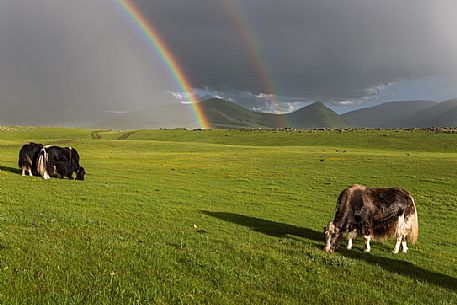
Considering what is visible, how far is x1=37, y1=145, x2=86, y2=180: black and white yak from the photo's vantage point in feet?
93.7

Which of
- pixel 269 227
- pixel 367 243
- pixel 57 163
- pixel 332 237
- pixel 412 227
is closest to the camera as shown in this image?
pixel 332 237

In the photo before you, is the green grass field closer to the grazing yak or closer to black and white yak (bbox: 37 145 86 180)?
the grazing yak

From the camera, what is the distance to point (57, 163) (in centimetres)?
2941

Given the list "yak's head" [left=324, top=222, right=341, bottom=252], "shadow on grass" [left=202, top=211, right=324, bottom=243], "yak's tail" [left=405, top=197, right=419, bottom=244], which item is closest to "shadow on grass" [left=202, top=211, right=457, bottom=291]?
"shadow on grass" [left=202, top=211, right=324, bottom=243]

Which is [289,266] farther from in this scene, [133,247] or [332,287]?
[133,247]

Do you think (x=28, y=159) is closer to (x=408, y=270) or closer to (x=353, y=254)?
(x=353, y=254)

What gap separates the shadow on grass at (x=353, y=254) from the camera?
11.5m

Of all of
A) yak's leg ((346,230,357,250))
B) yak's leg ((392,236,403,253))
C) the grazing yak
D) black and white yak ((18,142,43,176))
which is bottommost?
yak's leg ((392,236,403,253))

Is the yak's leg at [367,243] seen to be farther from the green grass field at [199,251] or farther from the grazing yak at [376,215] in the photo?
the green grass field at [199,251]

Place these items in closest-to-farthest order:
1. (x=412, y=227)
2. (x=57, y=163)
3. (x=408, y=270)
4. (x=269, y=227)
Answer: (x=408, y=270), (x=412, y=227), (x=269, y=227), (x=57, y=163)

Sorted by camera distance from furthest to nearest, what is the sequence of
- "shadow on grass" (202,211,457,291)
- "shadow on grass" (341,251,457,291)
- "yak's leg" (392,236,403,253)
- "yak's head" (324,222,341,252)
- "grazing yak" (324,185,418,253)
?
"yak's leg" (392,236,403,253)
"grazing yak" (324,185,418,253)
"yak's head" (324,222,341,252)
"shadow on grass" (202,211,457,291)
"shadow on grass" (341,251,457,291)

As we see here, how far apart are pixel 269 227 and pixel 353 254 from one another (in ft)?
16.3

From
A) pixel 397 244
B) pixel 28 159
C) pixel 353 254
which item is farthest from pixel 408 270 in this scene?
pixel 28 159

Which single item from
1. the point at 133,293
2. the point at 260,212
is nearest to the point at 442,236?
the point at 260,212
